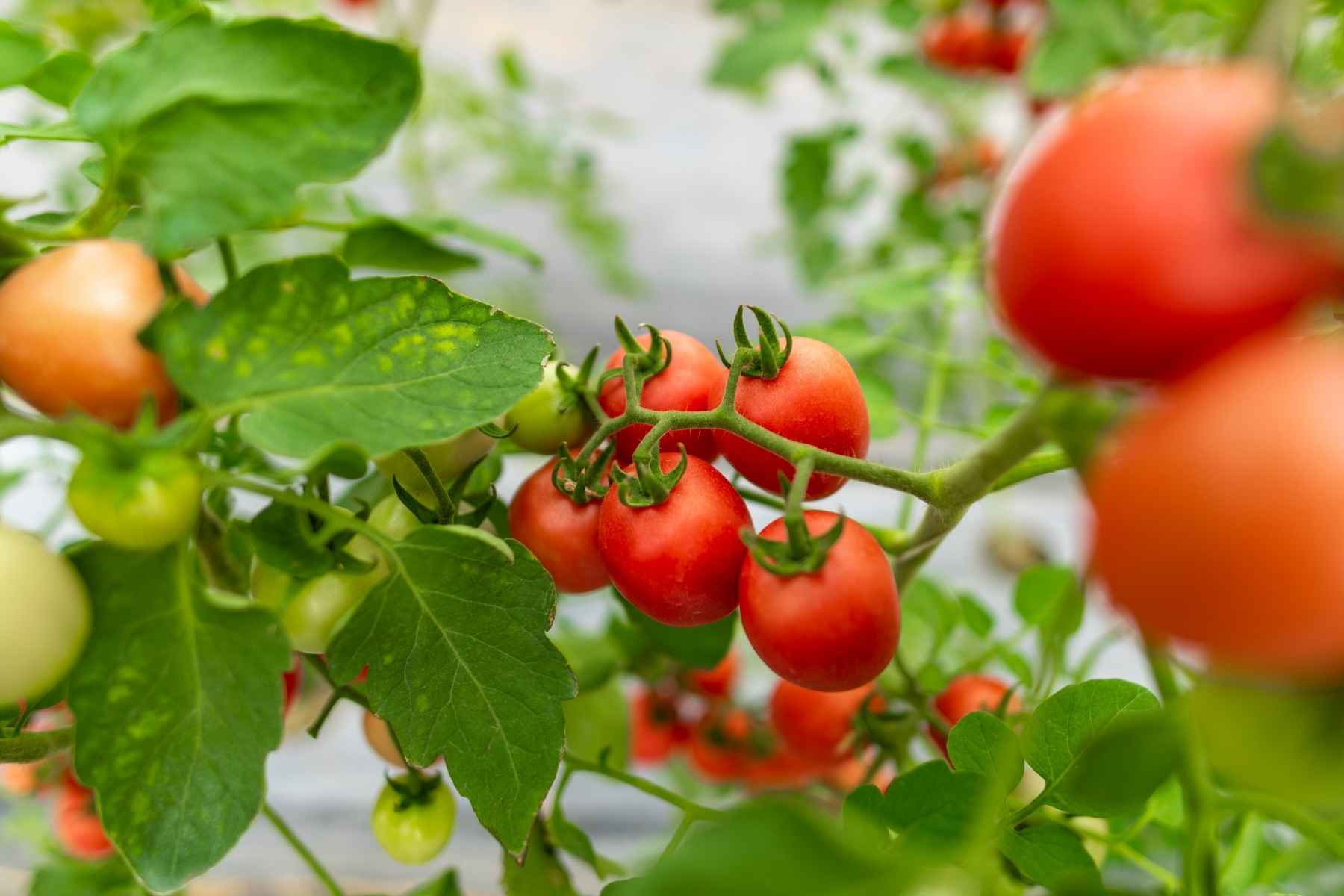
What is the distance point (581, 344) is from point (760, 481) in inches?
47.3

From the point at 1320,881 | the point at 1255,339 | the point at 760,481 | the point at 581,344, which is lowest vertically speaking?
the point at 581,344

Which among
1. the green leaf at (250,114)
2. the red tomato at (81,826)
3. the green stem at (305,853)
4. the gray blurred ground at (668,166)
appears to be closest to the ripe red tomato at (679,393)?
the green leaf at (250,114)

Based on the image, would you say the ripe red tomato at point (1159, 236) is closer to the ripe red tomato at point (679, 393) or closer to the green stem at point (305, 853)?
the ripe red tomato at point (679, 393)

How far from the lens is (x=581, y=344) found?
1456 millimetres

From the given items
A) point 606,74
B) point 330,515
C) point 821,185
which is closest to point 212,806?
point 330,515

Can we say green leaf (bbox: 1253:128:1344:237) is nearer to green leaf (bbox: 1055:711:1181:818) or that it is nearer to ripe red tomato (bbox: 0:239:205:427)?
green leaf (bbox: 1055:711:1181:818)

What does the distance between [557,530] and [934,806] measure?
0.43ft

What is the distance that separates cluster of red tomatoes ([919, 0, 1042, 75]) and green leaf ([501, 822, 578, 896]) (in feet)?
2.72

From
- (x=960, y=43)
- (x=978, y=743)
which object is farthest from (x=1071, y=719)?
(x=960, y=43)

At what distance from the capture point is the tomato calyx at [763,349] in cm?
25

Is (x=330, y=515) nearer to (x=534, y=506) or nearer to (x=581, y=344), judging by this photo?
(x=534, y=506)

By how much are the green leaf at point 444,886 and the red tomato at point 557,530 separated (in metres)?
0.18

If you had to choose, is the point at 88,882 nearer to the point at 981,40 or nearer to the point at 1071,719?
the point at 1071,719

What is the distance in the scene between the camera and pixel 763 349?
0.26 meters
